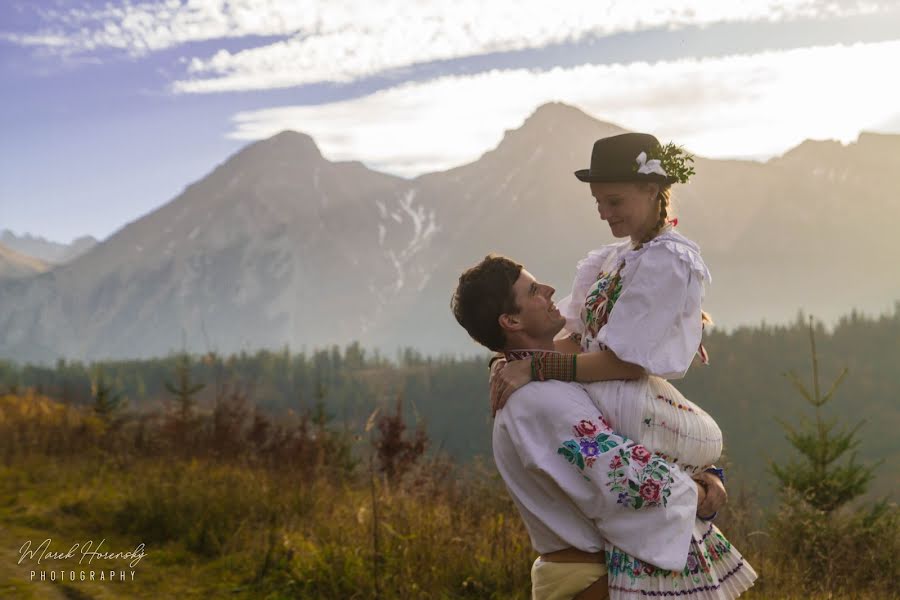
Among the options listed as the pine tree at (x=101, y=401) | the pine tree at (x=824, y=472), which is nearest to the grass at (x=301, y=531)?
the pine tree at (x=824, y=472)

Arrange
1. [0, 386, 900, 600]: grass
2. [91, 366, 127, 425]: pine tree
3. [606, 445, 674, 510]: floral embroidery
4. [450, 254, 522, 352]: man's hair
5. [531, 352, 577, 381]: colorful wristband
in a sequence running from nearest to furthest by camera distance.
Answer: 1. [606, 445, 674, 510]: floral embroidery
2. [531, 352, 577, 381]: colorful wristband
3. [450, 254, 522, 352]: man's hair
4. [0, 386, 900, 600]: grass
5. [91, 366, 127, 425]: pine tree

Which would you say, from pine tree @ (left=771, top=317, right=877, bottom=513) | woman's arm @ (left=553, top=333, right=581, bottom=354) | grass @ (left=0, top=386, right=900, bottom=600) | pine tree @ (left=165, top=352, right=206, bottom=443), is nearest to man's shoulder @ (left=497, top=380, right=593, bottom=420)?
woman's arm @ (left=553, top=333, right=581, bottom=354)

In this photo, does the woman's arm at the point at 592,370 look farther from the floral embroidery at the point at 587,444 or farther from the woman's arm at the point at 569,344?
the woman's arm at the point at 569,344

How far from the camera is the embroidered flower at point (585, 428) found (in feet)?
8.48

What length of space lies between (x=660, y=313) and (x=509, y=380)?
53 centimetres

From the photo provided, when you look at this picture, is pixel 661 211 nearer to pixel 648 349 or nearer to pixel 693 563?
pixel 648 349

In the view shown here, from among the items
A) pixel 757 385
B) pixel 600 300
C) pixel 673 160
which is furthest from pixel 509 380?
pixel 757 385

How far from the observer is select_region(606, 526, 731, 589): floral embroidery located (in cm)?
262

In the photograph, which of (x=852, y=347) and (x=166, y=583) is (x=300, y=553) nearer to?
(x=166, y=583)

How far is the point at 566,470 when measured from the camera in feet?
8.63

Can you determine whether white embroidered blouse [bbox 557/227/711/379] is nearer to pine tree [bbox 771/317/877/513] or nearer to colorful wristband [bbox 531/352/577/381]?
colorful wristband [bbox 531/352/577/381]

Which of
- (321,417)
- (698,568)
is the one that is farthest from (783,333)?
(698,568)

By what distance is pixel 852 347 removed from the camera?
146625 millimetres

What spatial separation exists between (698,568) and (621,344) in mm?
801
